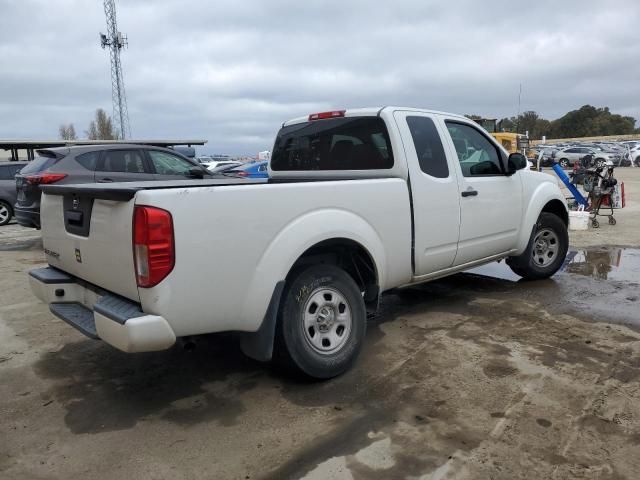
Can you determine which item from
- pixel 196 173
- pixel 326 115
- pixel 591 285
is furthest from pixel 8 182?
pixel 591 285

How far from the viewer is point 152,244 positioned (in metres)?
2.83

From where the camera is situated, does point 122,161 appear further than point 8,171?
No

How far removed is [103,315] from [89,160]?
595 centimetres

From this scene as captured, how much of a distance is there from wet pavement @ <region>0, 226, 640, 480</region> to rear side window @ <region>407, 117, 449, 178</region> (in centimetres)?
143

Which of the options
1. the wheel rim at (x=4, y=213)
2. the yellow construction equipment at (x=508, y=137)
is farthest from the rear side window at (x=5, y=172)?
the yellow construction equipment at (x=508, y=137)

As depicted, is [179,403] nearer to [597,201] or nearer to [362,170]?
[362,170]

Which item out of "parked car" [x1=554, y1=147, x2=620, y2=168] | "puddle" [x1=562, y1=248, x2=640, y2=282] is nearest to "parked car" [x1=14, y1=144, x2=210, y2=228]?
"puddle" [x1=562, y1=248, x2=640, y2=282]

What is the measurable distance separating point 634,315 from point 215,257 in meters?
4.16

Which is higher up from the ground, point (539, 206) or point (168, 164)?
point (168, 164)

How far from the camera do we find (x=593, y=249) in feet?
28.2

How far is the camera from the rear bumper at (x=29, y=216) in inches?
336

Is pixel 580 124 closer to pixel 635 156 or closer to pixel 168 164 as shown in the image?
pixel 635 156

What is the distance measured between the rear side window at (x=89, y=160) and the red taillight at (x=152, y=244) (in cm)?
598

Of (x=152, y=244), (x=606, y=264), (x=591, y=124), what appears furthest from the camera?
(x=591, y=124)
